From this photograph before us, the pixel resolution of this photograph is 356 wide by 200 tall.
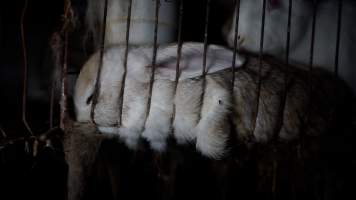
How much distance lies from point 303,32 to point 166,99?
0.60 metres

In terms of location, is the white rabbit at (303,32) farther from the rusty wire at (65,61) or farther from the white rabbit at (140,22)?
the rusty wire at (65,61)

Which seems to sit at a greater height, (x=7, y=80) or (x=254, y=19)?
(x=254, y=19)

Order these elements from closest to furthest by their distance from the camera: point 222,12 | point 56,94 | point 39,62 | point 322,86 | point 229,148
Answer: point 229,148
point 322,86
point 56,94
point 39,62
point 222,12

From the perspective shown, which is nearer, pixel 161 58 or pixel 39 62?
pixel 161 58

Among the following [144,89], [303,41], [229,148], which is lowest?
[229,148]

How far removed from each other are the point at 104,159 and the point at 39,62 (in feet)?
1.92

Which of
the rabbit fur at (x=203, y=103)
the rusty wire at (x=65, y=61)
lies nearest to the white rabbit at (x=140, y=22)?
the rabbit fur at (x=203, y=103)

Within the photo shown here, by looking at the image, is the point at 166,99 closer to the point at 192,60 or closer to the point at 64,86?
the point at 192,60

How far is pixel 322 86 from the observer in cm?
122

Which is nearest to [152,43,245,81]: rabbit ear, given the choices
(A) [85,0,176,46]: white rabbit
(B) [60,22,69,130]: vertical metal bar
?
(A) [85,0,176,46]: white rabbit

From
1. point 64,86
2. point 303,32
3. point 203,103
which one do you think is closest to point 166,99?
point 203,103

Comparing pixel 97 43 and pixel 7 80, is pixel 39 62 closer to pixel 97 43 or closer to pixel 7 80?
pixel 7 80

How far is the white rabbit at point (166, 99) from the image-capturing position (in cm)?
108

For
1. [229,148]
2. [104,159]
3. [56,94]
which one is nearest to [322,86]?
[229,148]
